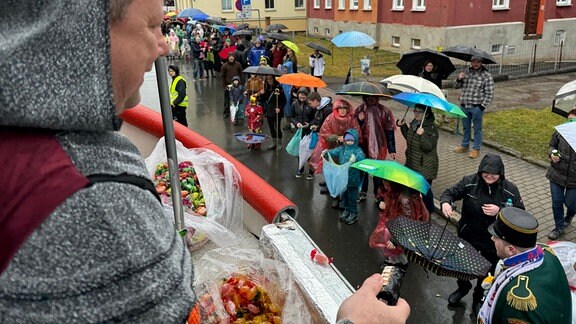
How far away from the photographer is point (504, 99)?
14.8 meters

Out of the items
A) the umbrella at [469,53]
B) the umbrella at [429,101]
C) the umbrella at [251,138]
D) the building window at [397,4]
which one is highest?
the building window at [397,4]

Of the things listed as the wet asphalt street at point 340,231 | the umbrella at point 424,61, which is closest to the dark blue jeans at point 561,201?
the wet asphalt street at point 340,231

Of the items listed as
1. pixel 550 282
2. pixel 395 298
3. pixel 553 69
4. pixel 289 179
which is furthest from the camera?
pixel 553 69

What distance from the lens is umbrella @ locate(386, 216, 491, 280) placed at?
14.4 feet

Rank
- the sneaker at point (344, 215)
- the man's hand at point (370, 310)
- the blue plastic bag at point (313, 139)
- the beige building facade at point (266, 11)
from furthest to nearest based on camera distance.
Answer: the beige building facade at point (266, 11), the blue plastic bag at point (313, 139), the sneaker at point (344, 215), the man's hand at point (370, 310)

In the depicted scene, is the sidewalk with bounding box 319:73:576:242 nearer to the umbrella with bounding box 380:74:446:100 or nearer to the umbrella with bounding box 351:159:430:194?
the umbrella with bounding box 380:74:446:100

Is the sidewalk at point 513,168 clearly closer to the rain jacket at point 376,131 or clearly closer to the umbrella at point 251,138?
the rain jacket at point 376,131

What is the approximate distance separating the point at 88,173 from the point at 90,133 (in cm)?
9

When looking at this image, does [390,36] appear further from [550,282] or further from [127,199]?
[127,199]

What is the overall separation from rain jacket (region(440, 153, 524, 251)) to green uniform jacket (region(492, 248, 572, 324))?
1.84m

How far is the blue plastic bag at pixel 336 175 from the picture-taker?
721 centimetres

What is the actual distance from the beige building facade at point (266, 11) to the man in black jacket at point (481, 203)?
1337 inches

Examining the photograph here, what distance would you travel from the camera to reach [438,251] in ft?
15.3

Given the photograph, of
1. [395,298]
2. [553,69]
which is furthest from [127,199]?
[553,69]
